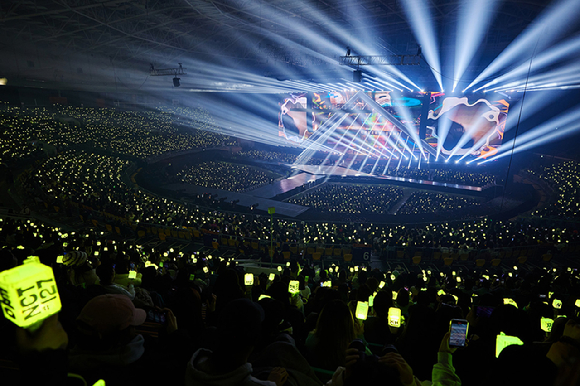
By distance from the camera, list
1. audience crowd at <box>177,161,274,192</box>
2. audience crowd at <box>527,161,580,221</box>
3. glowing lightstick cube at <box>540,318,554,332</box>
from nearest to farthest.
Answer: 1. glowing lightstick cube at <box>540,318,554,332</box>
2. audience crowd at <box>527,161,580,221</box>
3. audience crowd at <box>177,161,274,192</box>

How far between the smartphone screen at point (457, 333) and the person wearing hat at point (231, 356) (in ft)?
5.59

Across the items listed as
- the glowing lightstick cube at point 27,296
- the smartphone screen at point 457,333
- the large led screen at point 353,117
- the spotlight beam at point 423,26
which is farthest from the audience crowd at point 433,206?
the glowing lightstick cube at point 27,296

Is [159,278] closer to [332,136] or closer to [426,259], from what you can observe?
[426,259]

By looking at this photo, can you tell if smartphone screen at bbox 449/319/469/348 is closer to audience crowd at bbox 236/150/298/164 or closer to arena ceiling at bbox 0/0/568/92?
arena ceiling at bbox 0/0/568/92

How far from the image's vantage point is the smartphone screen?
2.40 m

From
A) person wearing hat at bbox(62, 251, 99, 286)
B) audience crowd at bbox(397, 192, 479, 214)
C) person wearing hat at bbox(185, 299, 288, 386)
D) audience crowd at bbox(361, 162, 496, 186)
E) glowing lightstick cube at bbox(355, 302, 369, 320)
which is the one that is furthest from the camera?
audience crowd at bbox(361, 162, 496, 186)

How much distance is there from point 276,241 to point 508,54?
19489 mm

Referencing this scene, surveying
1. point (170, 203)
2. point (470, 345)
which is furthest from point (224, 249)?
point (470, 345)

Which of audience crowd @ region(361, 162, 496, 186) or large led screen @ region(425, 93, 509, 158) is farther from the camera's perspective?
large led screen @ region(425, 93, 509, 158)

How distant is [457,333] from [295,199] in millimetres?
20292

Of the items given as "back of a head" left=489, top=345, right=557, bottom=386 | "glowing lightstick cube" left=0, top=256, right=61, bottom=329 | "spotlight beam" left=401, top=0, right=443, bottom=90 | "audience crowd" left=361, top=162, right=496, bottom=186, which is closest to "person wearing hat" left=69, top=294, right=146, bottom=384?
Result: "glowing lightstick cube" left=0, top=256, right=61, bottom=329

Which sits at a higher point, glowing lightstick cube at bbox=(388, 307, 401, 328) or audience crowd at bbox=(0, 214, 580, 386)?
audience crowd at bbox=(0, 214, 580, 386)

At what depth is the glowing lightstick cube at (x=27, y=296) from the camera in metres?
1.16

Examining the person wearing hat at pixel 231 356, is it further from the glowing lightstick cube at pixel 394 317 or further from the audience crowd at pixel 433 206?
the audience crowd at pixel 433 206
